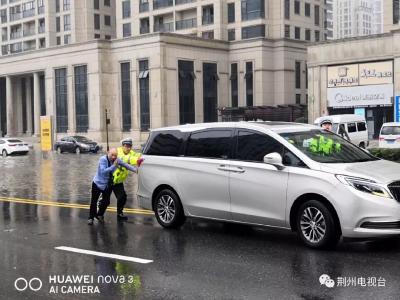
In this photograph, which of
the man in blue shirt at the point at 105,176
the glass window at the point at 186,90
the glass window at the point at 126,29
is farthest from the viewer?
the glass window at the point at 126,29

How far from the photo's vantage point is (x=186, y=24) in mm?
68562

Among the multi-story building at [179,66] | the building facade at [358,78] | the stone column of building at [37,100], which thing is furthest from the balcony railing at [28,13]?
the building facade at [358,78]

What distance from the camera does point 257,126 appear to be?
901 cm

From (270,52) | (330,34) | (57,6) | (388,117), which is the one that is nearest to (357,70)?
(388,117)

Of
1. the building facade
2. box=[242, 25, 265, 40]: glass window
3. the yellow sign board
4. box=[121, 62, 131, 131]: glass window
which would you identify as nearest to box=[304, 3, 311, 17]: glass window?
box=[242, 25, 265, 40]: glass window

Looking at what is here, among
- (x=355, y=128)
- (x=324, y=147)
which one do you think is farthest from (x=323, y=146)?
(x=355, y=128)

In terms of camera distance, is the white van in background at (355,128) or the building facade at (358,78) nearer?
the white van in background at (355,128)

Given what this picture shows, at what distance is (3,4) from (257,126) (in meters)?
94.4

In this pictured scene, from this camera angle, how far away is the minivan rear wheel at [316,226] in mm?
7801

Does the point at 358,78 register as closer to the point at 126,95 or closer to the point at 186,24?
the point at 126,95

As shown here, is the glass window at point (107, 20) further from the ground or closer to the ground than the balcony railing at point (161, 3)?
further from the ground

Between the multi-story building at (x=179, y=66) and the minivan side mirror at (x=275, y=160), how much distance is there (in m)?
50.5

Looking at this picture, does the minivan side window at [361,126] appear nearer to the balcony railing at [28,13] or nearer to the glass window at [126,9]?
the glass window at [126,9]

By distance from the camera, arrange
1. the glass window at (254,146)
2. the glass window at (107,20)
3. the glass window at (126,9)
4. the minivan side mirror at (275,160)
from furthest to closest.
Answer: the glass window at (107,20)
the glass window at (126,9)
the glass window at (254,146)
the minivan side mirror at (275,160)
